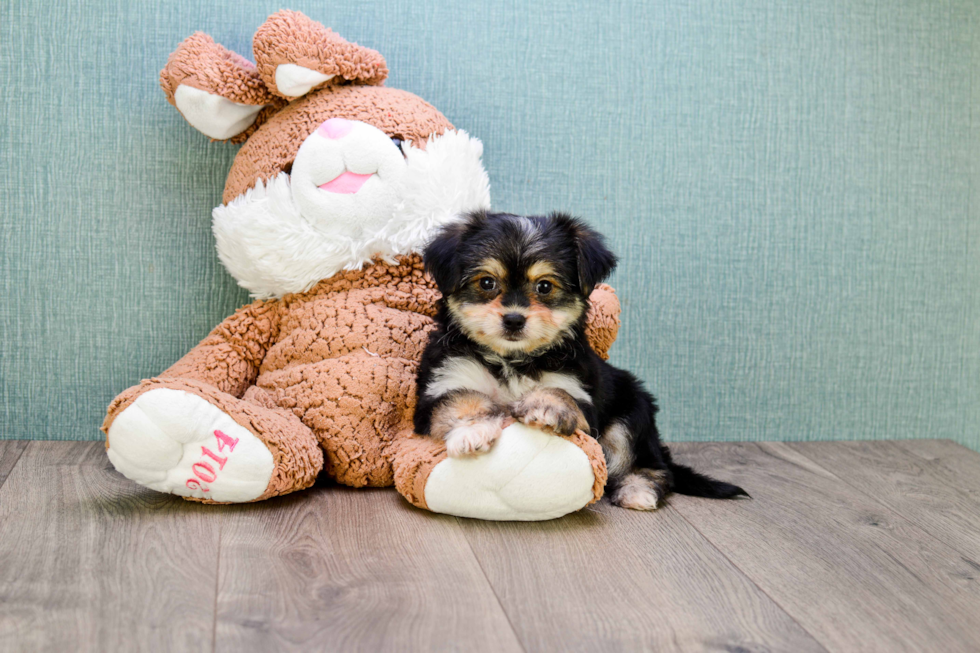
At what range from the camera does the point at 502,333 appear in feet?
6.14

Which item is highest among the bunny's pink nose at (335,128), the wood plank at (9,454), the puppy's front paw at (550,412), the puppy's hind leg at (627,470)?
the bunny's pink nose at (335,128)

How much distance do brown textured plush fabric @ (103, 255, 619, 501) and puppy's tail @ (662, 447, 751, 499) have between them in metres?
0.45

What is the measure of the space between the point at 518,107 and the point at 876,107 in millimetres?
1298

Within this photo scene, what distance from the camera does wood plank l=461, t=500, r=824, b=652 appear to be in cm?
144

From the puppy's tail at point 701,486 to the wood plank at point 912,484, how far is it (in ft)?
1.47

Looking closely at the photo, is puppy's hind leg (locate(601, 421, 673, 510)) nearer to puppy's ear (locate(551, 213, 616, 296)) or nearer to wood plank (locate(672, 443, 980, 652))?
wood plank (locate(672, 443, 980, 652))

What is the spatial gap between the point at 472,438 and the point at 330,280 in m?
0.73

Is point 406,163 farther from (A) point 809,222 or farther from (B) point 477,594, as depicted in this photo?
(A) point 809,222

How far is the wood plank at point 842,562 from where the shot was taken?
1519mm

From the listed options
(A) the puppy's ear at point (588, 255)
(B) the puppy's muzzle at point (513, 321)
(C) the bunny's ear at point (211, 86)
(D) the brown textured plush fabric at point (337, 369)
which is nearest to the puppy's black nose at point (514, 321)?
(B) the puppy's muzzle at point (513, 321)

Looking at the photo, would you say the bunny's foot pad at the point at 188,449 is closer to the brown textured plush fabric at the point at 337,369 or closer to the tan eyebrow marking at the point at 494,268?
the brown textured plush fabric at the point at 337,369

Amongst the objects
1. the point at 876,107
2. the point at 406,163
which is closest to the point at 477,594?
the point at 406,163

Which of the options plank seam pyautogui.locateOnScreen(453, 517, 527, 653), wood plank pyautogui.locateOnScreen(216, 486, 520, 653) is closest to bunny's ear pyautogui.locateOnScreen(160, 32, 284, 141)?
wood plank pyautogui.locateOnScreen(216, 486, 520, 653)

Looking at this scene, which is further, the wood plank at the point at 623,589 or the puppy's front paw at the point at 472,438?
the puppy's front paw at the point at 472,438
